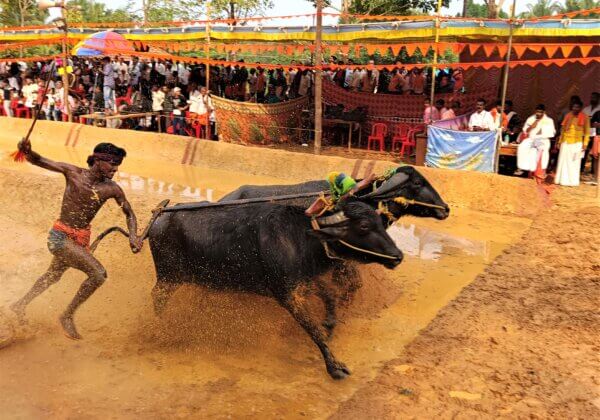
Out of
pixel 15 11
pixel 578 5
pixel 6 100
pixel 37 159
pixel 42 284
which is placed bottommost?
pixel 42 284

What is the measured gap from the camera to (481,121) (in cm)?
1145

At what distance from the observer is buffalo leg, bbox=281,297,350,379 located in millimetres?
4715

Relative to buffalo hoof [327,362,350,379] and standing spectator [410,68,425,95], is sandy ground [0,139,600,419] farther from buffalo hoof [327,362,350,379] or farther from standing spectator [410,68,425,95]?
standing spectator [410,68,425,95]

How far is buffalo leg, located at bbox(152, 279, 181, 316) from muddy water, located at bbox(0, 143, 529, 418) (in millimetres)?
148

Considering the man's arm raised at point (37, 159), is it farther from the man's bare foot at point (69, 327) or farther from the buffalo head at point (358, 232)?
the buffalo head at point (358, 232)

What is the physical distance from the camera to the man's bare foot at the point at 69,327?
17.6ft

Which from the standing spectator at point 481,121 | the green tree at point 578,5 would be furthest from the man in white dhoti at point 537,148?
the green tree at point 578,5

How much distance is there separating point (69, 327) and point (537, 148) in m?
8.40

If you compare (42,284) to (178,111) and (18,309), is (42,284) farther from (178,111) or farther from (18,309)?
(178,111)

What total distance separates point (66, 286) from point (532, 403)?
207 inches

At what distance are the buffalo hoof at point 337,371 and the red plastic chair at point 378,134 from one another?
9.98 metres

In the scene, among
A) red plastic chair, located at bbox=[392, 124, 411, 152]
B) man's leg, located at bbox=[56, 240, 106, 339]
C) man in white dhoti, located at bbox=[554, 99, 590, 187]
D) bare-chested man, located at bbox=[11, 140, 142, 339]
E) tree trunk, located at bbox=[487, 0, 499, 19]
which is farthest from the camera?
tree trunk, located at bbox=[487, 0, 499, 19]

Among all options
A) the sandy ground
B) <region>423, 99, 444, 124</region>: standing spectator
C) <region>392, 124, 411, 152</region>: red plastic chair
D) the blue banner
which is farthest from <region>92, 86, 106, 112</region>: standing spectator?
the blue banner

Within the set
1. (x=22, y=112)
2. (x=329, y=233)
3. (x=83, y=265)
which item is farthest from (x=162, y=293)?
(x=22, y=112)
